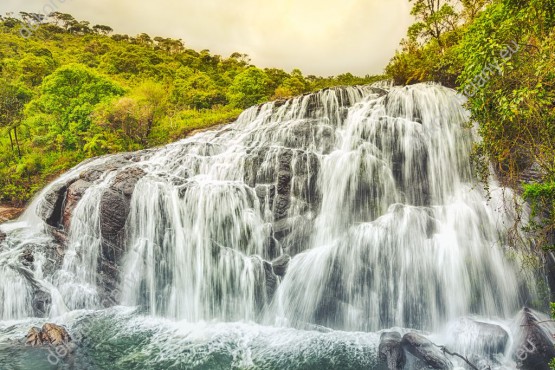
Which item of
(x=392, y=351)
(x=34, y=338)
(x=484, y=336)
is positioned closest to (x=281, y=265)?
(x=392, y=351)

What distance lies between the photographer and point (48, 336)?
8.27 metres

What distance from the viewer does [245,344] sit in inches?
325

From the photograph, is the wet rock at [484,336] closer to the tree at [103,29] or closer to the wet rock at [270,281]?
the wet rock at [270,281]

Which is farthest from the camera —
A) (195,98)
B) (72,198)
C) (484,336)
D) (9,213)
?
(195,98)

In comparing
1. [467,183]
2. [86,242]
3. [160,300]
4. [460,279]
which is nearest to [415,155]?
[467,183]

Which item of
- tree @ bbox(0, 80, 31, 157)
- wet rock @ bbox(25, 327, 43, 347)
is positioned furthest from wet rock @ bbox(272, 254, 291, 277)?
tree @ bbox(0, 80, 31, 157)

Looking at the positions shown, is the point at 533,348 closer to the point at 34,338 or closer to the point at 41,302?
the point at 34,338

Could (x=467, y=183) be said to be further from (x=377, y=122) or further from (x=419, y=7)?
(x=419, y=7)

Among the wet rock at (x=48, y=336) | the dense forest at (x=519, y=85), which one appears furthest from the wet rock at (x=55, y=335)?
the dense forest at (x=519, y=85)

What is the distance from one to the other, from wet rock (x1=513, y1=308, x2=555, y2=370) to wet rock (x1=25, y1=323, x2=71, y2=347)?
35.3 feet

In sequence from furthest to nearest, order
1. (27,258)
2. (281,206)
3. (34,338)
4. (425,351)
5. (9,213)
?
(9,213) → (27,258) → (281,206) → (34,338) → (425,351)

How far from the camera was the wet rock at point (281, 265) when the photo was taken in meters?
9.76

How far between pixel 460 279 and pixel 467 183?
3376 millimetres

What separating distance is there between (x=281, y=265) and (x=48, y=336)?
259 inches
